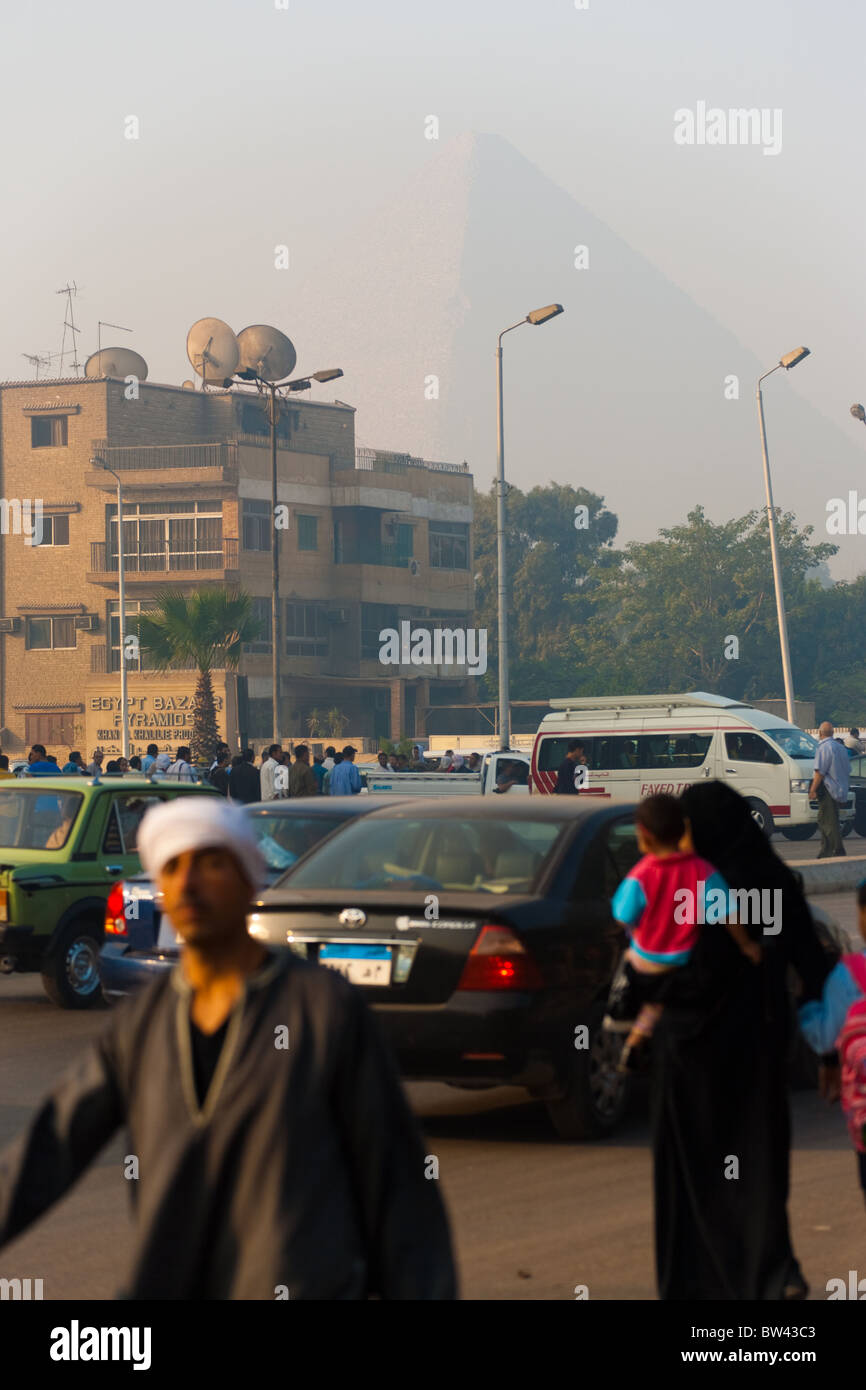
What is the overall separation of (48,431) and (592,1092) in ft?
239

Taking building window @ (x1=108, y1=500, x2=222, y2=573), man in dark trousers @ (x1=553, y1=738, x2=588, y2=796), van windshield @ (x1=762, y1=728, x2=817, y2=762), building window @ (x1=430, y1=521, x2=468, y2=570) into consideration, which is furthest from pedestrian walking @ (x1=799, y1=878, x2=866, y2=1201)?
building window @ (x1=430, y1=521, x2=468, y2=570)

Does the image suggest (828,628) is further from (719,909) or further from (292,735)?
(719,909)

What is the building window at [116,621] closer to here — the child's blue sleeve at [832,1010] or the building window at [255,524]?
the building window at [255,524]

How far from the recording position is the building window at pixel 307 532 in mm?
77062

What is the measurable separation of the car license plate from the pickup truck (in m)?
17.2

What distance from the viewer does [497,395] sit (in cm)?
3956

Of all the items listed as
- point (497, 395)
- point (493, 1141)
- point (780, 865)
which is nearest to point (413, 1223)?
point (780, 865)

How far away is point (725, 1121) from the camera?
529cm

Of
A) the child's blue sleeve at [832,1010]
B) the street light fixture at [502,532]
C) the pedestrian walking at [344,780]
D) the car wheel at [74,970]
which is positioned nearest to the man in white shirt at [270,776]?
the pedestrian walking at [344,780]

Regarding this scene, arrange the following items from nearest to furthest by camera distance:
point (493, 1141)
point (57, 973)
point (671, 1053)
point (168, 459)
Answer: point (671, 1053) → point (493, 1141) → point (57, 973) → point (168, 459)

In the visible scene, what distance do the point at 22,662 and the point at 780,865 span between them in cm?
7552

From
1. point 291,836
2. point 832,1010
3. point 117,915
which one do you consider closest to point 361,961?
point 291,836

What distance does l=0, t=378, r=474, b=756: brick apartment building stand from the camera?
7431 cm

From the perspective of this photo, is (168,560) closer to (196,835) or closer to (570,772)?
(570,772)
